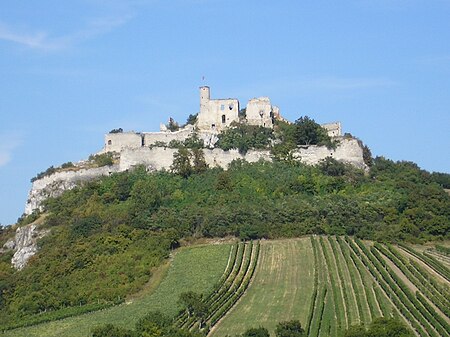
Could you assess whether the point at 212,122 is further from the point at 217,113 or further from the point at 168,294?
the point at 168,294

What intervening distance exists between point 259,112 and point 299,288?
91.4ft

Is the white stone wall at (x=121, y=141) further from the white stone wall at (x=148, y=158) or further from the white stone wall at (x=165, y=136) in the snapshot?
the white stone wall at (x=148, y=158)

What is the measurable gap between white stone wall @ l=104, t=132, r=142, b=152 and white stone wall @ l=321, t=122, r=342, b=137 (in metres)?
13.9

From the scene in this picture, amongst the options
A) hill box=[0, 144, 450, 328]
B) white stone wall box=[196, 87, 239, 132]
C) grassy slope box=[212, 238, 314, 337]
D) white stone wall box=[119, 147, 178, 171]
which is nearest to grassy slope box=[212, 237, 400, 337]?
grassy slope box=[212, 238, 314, 337]

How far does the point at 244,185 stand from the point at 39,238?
1347cm

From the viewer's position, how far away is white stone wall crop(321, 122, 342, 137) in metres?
82.4

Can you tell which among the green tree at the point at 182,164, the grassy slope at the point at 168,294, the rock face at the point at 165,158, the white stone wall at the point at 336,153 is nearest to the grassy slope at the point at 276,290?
the grassy slope at the point at 168,294

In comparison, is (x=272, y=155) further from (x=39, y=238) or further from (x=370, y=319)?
(x=370, y=319)

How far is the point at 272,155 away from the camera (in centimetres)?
7644

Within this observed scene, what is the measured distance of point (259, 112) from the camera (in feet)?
271

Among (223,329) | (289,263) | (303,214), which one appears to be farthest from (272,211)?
(223,329)

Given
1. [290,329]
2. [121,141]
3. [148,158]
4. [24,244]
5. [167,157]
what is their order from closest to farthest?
[290,329] → [24,244] → [167,157] → [148,158] → [121,141]

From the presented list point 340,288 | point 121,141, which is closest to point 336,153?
point 121,141

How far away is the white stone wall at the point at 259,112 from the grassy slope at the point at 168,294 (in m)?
19.3
